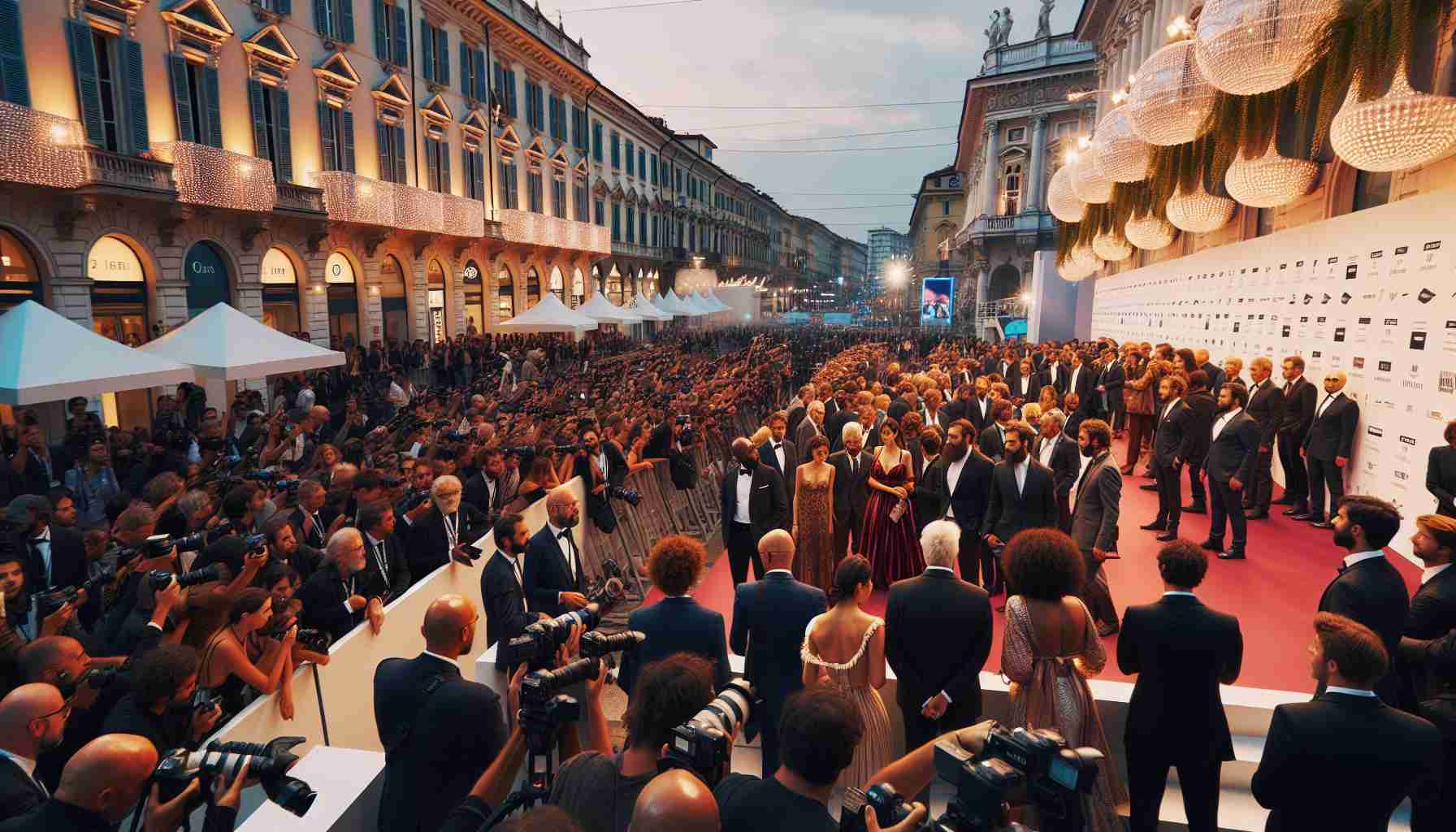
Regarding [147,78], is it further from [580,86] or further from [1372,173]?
[580,86]

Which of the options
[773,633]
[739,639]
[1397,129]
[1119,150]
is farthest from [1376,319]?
[739,639]

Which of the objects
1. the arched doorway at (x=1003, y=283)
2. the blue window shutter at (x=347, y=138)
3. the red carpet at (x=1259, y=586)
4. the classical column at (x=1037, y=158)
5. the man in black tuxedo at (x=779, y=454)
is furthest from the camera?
the arched doorway at (x=1003, y=283)

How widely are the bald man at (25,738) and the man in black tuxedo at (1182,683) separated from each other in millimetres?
3963

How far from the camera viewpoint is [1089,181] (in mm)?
9383

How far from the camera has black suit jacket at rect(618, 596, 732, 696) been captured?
3.31 metres

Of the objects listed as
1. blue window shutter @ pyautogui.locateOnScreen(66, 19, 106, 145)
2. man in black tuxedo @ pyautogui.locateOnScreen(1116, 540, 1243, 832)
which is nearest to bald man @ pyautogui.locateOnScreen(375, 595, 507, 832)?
man in black tuxedo @ pyautogui.locateOnScreen(1116, 540, 1243, 832)

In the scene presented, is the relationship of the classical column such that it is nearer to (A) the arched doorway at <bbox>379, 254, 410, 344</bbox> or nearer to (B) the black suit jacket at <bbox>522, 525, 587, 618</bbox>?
(A) the arched doorway at <bbox>379, 254, 410, 344</bbox>

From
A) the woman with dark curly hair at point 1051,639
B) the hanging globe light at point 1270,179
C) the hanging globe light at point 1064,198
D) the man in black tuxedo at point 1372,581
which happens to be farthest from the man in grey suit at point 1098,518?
the hanging globe light at point 1064,198

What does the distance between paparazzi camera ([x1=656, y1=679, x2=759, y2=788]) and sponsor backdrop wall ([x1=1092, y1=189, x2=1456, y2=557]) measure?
674 centimetres

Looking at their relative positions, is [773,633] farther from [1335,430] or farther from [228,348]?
[228,348]

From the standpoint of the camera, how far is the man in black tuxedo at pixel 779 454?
22.3 feet

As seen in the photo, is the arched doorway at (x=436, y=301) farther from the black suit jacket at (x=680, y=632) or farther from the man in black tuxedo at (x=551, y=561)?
the black suit jacket at (x=680, y=632)

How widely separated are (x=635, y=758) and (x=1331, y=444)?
25.9ft

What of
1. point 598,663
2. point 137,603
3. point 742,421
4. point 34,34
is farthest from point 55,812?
point 34,34
